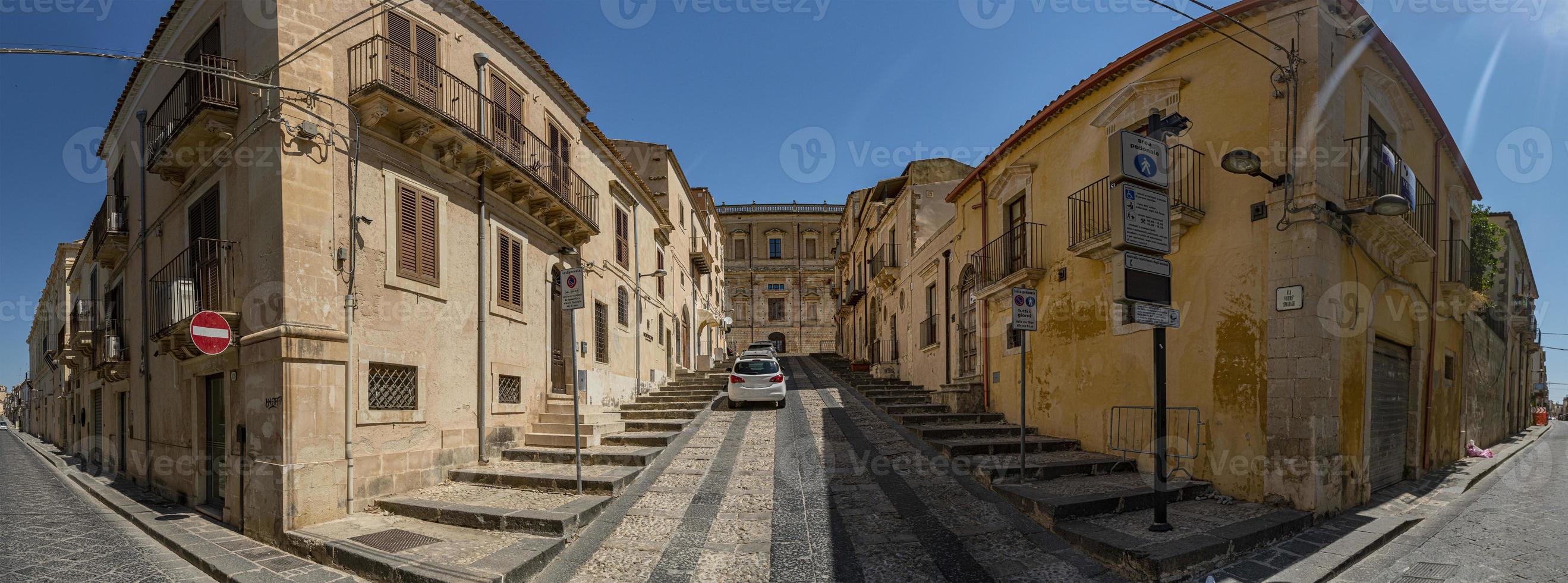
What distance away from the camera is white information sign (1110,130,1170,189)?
5.95m

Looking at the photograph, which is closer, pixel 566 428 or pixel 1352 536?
pixel 1352 536

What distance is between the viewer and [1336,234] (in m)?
7.60

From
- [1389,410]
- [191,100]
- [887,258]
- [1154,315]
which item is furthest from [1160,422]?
[887,258]

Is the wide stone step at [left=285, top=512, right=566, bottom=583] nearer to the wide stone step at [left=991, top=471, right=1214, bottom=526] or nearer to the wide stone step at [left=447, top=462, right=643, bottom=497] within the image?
the wide stone step at [left=447, top=462, right=643, bottom=497]

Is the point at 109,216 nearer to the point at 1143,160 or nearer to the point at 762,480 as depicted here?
the point at 762,480

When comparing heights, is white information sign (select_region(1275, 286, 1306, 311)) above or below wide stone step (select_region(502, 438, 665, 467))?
above

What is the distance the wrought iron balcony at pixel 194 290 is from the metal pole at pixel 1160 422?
32.6ft

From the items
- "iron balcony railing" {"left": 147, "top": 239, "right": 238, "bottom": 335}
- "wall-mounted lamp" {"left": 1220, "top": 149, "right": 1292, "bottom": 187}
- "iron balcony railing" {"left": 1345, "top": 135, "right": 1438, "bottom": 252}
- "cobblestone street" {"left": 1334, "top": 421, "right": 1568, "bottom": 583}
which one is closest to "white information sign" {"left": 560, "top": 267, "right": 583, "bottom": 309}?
"iron balcony railing" {"left": 147, "top": 239, "right": 238, "bottom": 335}

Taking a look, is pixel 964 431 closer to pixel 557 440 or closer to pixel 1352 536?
pixel 1352 536

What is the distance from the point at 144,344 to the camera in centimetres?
1155

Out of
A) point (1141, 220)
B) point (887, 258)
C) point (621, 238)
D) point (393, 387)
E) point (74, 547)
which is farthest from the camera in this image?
point (887, 258)

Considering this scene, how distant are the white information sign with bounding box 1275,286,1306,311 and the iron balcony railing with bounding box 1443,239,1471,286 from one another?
20.7ft

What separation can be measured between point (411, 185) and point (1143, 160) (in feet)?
29.0

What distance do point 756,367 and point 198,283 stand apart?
36.7ft
